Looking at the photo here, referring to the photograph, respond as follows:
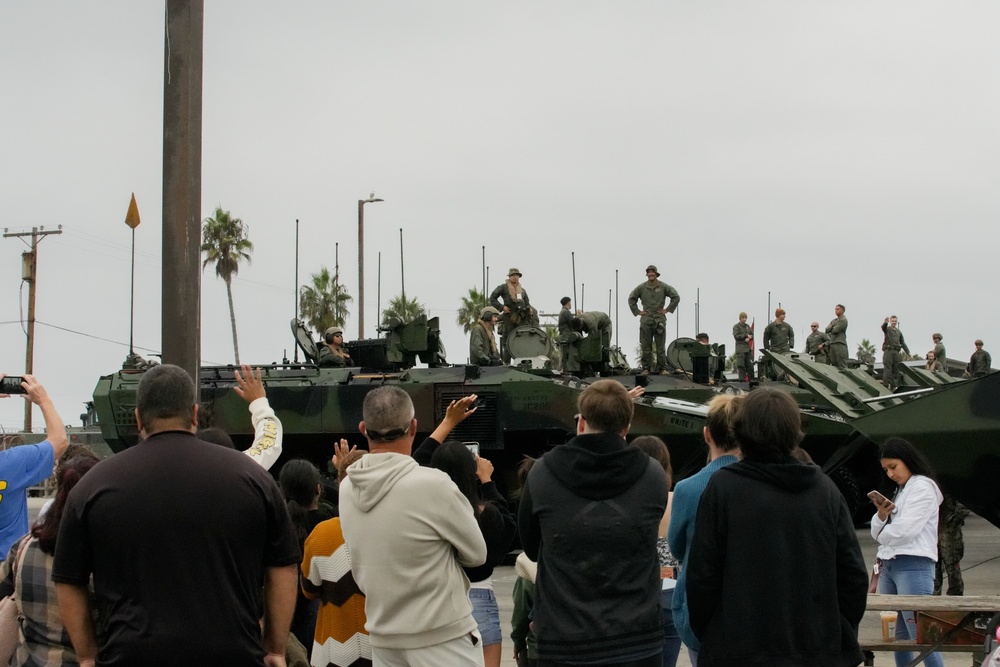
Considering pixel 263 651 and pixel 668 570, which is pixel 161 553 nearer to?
pixel 263 651

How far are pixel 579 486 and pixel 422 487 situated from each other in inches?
22.1

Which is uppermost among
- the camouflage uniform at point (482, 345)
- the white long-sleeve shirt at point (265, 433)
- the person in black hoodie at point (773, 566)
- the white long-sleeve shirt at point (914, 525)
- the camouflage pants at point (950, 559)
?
the camouflage uniform at point (482, 345)

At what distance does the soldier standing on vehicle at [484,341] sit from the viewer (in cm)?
1712

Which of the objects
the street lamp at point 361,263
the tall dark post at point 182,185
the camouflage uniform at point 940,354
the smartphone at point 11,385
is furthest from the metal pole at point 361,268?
the smartphone at point 11,385

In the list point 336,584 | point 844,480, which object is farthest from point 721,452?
point 844,480

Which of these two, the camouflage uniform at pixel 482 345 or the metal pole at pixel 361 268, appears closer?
the camouflage uniform at pixel 482 345

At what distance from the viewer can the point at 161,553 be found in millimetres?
3740

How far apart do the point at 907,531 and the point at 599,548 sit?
129 inches

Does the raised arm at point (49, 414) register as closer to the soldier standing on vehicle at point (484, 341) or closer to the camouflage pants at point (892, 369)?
the soldier standing on vehicle at point (484, 341)

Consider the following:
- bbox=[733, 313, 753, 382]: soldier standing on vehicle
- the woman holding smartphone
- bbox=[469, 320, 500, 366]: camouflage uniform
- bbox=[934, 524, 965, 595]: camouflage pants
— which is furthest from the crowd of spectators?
bbox=[733, 313, 753, 382]: soldier standing on vehicle

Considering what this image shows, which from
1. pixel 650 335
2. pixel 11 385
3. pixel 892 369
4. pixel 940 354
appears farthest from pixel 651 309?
pixel 11 385

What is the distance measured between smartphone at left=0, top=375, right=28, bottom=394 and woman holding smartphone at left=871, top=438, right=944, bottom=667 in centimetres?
457

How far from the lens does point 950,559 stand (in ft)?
36.6

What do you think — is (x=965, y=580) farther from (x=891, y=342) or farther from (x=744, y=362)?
(x=891, y=342)
